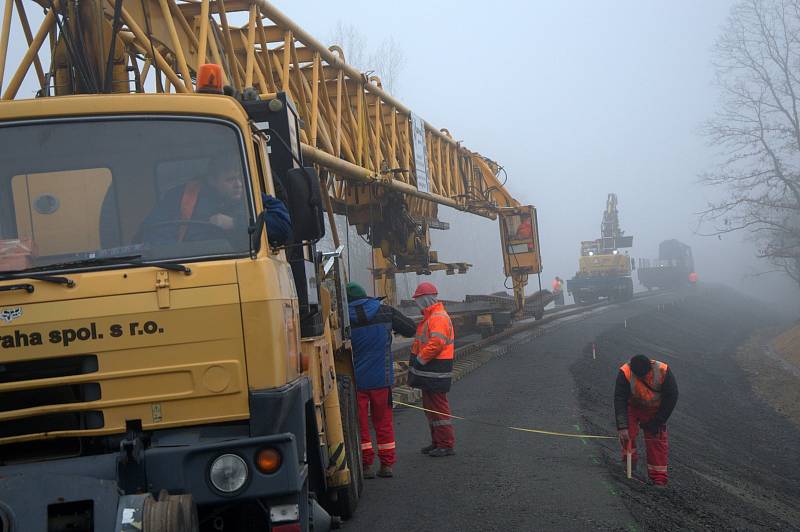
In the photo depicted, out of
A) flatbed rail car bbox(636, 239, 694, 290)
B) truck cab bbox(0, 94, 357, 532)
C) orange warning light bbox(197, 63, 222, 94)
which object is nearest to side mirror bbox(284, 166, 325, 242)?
truck cab bbox(0, 94, 357, 532)

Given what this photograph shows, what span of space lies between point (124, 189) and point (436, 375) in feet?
17.0

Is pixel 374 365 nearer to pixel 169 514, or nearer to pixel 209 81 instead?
pixel 209 81

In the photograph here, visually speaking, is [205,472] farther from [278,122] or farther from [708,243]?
[708,243]

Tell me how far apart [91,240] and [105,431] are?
3.02ft

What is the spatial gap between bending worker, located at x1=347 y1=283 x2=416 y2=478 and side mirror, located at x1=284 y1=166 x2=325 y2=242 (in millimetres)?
3520

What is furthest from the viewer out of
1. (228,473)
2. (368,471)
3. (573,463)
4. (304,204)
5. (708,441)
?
(708,441)

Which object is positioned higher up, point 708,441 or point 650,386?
point 650,386

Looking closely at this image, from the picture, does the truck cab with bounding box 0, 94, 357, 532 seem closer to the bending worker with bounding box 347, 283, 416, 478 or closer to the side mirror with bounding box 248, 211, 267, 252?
the side mirror with bounding box 248, 211, 267, 252

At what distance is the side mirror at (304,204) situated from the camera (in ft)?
15.5

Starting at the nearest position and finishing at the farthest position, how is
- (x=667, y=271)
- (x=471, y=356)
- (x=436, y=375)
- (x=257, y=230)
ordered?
(x=257, y=230) → (x=436, y=375) → (x=471, y=356) → (x=667, y=271)

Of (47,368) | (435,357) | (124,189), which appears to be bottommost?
(435,357)

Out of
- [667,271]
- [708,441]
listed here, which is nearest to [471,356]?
[708,441]

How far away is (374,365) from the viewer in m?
8.23

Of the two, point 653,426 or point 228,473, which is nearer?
point 228,473
